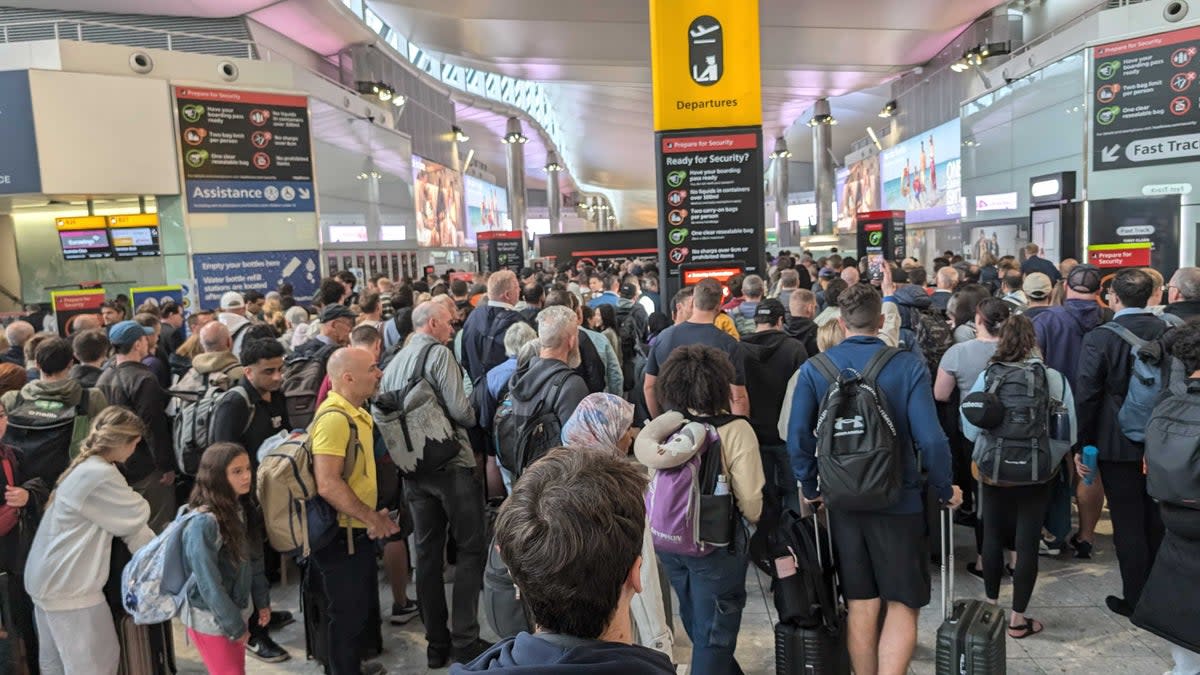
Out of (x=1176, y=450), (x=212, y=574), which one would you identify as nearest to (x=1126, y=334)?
(x=1176, y=450)

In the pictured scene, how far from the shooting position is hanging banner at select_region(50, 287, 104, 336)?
28.2 ft

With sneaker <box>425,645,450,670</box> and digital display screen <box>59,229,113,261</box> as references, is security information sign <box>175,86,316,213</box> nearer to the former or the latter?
digital display screen <box>59,229,113,261</box>

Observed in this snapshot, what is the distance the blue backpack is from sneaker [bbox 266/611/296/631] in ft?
4.31

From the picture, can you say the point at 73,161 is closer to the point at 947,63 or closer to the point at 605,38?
the point at 605,38

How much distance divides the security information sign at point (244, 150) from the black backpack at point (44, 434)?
30.7ft

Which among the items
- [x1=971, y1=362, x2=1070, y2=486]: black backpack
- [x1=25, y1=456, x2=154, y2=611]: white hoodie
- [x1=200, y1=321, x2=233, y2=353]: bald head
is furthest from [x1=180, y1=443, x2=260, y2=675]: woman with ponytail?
[x1=971, y1=362, x2=1070, y2=486]: black backpack

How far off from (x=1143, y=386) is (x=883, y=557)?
5.38ft

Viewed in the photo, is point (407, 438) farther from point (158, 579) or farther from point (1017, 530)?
point (1017, 530)

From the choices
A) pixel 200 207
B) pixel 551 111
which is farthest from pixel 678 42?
pixel 551 111

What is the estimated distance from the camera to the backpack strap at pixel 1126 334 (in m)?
3.72

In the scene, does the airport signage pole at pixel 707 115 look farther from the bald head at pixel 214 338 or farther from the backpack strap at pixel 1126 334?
the bald head at pixel 214 338

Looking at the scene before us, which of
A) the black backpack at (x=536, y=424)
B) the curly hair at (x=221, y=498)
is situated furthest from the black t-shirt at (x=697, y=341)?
the curly hair at (x=221, y=498)

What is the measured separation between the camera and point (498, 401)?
3938 mm

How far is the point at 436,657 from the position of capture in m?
3.76
